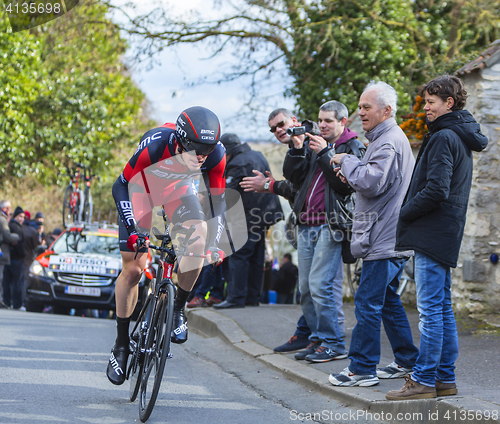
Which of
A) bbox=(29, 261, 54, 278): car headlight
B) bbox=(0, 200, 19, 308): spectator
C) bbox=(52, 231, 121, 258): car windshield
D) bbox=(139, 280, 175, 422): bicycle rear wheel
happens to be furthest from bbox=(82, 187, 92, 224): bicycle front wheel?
bbox=(139, 280, 175, 422): bicycle rear wheel

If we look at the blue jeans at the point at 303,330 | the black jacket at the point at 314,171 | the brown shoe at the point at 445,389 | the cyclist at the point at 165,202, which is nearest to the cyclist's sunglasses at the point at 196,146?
the cyclist at the point at 165,202

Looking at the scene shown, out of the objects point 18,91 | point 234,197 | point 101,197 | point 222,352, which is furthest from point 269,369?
point 101,197

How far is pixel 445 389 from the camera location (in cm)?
415

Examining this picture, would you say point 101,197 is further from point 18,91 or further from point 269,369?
point 269,369

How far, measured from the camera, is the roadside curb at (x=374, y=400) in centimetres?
339

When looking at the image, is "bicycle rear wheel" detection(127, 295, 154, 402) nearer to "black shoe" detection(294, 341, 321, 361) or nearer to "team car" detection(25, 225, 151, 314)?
"black shoe" detection(294, 341, 321, 361)

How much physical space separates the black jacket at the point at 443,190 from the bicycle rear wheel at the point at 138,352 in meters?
1.93

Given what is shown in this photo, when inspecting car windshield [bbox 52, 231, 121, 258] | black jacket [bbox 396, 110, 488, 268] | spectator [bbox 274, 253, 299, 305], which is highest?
black jacket [bbox 396, 110, 488, 268]

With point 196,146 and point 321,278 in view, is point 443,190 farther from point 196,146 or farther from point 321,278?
point 321,278

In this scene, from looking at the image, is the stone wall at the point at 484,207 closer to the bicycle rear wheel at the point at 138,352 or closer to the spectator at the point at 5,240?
the bicycle rear wheel at the point at 138,352

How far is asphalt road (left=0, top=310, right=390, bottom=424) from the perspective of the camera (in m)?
4.15

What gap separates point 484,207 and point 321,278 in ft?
11.0

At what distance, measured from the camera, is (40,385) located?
482cm

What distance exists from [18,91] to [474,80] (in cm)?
1493
